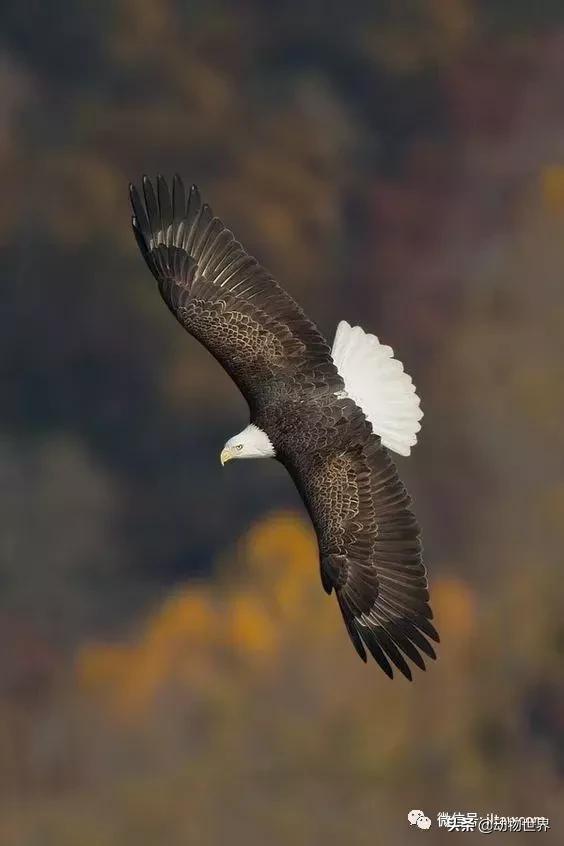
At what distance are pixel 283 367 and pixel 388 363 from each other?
86 cm

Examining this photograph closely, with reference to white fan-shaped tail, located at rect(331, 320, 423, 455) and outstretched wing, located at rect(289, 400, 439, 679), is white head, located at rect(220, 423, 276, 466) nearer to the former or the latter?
outstretched wing, located at rect(289, 400, 439, 679)

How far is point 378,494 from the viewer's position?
9984 millimetres

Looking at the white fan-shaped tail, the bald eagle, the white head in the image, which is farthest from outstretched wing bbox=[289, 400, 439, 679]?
the white fan-shaped tail

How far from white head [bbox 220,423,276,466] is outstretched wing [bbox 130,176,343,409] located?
20 cm

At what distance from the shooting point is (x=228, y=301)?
10695mm

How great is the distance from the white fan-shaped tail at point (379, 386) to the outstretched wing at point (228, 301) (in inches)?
15.0

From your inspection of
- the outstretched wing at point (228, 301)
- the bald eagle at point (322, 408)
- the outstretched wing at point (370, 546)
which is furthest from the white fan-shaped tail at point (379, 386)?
the outstretched wing at point (370, 546)

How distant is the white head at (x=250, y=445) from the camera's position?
10.3 metres

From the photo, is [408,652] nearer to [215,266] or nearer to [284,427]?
[284,427]

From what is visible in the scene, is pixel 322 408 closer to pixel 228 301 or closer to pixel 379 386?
pixel 379 386

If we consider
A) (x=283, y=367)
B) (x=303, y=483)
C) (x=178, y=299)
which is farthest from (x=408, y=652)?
(x=178, y=299)

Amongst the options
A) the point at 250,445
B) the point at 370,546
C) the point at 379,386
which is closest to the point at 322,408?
the point at 250,445

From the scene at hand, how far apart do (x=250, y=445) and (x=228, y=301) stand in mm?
1054

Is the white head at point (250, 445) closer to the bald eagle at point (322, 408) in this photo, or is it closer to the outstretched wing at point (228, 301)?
the bald eagle at point (322, 408)
